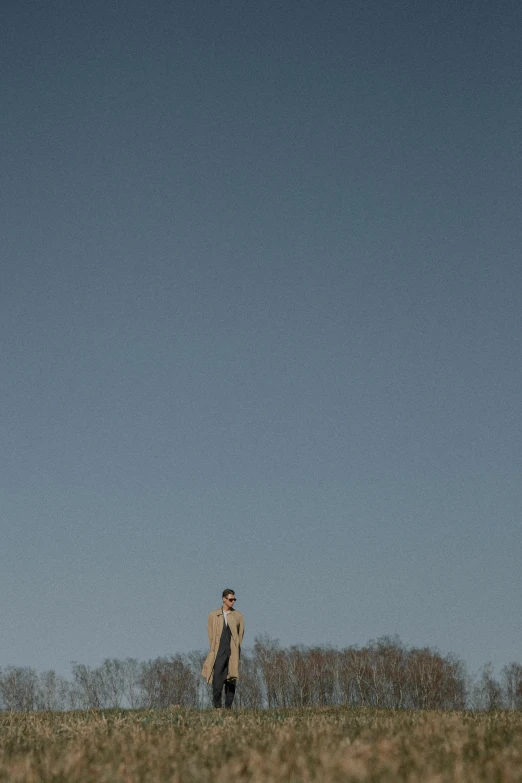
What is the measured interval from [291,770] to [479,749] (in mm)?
1831

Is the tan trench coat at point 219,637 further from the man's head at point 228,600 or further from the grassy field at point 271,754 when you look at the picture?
the grassy field at point 271,754

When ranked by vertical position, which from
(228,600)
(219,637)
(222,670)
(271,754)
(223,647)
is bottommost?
(271,754)

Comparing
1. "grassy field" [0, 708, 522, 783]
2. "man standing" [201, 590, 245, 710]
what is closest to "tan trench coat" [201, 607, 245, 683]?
"man standing" [201, 590, 245, 710]

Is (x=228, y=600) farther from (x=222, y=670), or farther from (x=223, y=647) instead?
(x=222, y=670)

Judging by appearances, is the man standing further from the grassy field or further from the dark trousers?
the grassy field

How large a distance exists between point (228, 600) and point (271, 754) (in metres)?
12.5

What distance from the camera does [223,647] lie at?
18.5 metres

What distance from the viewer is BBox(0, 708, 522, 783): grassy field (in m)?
5.38

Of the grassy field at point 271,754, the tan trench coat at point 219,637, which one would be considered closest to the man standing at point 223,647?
the tan trench coat at point 219,637

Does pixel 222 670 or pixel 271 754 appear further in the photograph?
pixel 222 670

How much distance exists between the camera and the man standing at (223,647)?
727 inches

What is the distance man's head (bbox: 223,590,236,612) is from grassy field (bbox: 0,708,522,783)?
951cm

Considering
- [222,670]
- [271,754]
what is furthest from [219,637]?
[271,754]

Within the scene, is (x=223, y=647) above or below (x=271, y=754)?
above
